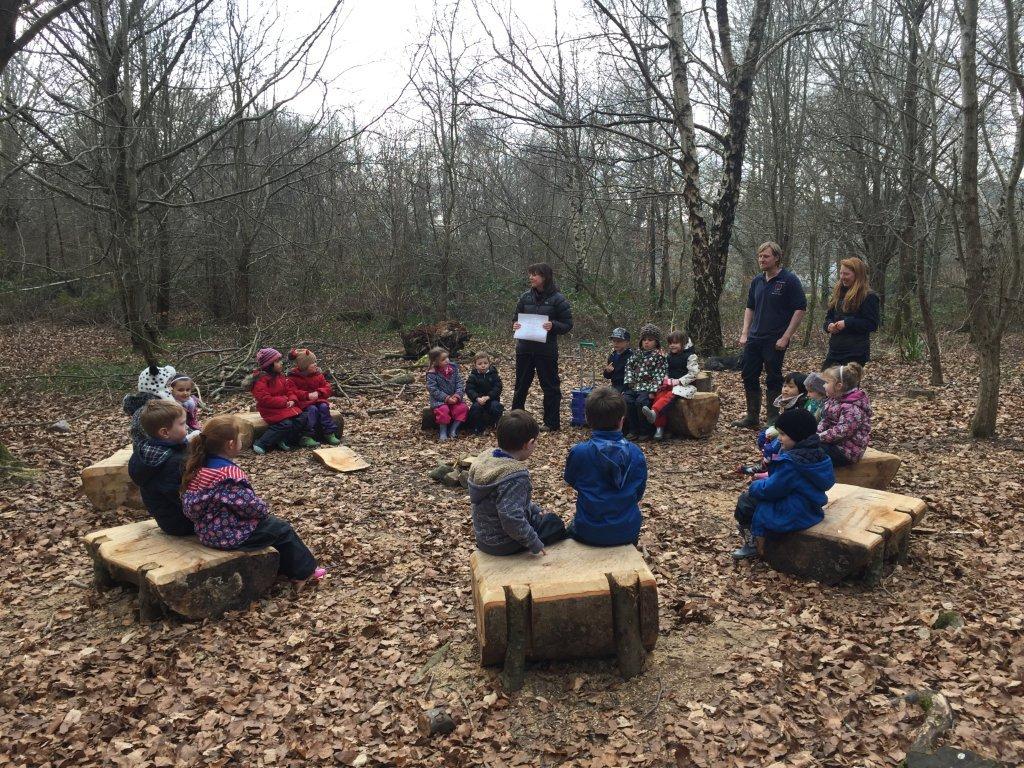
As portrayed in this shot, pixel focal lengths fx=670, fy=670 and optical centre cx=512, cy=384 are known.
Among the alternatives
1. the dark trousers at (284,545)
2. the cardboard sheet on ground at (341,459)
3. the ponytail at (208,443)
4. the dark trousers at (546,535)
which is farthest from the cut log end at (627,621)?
the cardboard sheet on ground at (341,459)

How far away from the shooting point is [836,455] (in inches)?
205

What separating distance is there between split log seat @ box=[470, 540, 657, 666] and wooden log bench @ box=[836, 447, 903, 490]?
284cm

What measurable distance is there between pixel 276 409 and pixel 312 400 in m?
0.45

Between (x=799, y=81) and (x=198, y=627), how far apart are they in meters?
18.0

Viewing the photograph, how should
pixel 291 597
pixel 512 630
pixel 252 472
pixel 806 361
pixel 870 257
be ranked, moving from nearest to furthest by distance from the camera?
pixel 512 630 < pixel 291 597 < pixel 252 472 < pixel 806 361 < pixel 870 257

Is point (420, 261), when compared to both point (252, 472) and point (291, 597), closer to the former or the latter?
point (252, 472)

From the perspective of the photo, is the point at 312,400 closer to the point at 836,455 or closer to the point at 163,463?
the point at 163,463

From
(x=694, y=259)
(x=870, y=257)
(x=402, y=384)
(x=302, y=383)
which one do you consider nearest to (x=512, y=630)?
(x=302, y=383)

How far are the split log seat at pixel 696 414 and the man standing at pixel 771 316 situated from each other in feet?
1.64

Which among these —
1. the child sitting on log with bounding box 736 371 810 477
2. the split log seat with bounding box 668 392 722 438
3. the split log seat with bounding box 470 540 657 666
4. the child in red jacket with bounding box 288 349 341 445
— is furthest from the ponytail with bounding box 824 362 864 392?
the child in red jacket with bounding box 288 349 341 445

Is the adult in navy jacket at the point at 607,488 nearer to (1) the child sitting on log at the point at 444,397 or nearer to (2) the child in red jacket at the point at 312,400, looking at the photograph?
(1) the child sitting on log at the point at 444,397

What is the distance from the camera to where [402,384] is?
11000 mm

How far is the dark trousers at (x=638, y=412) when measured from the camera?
7.62 metres

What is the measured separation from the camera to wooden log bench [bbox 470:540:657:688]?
3.17 metres
